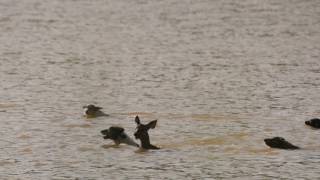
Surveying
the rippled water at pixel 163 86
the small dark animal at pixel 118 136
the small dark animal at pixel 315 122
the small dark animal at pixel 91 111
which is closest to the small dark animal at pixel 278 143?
the rippled water at pixel 163 86

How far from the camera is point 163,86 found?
778 centimetres

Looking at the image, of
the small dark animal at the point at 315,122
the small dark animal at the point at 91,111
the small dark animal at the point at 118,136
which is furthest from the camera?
the small dark animal at the point at 91,111

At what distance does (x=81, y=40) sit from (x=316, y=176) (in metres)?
6.37

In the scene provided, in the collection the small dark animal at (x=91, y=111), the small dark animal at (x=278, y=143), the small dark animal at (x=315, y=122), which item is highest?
the small dark animal at (x=91, y=111)

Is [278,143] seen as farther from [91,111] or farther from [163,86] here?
[163,86]

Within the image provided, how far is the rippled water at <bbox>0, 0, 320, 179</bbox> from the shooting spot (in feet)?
16.8

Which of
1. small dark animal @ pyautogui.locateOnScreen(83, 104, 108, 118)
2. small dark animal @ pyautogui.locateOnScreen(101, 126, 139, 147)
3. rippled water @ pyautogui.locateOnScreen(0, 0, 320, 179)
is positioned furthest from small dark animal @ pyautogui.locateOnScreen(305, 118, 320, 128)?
small dark animal @ pyautogui.locateOnScreen(83, 104, 108, 118)

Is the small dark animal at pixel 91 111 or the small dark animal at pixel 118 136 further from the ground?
the small dark animal at pixel 91 111

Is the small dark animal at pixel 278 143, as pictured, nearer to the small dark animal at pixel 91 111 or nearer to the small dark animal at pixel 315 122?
the small dark animal at pixel 315 122

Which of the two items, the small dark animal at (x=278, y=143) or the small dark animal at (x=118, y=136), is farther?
the small dark animal at (x=118, y=136)

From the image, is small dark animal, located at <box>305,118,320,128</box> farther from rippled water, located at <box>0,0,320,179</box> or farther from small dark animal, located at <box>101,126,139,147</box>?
small dark animal, located at <box>101,126,139,147</box>

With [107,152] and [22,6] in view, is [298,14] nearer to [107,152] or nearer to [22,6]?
[22,6]

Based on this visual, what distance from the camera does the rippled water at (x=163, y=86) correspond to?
5.11m

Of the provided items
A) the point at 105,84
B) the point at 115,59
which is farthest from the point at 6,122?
the point at 115,59
